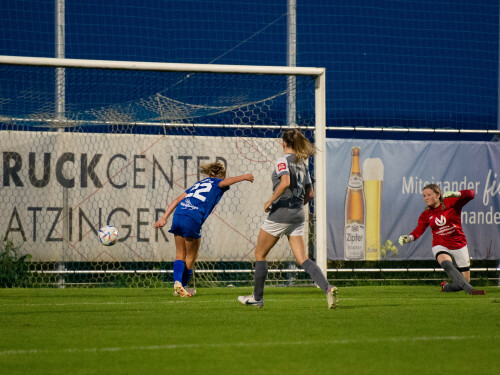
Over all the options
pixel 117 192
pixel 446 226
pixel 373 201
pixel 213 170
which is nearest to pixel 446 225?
pixel 446 226

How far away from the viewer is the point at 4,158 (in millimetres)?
11227

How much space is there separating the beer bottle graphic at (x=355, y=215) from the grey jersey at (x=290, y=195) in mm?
4195

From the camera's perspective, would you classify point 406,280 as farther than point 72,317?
Yes

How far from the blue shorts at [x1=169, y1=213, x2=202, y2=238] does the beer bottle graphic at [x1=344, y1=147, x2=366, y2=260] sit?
3295mm

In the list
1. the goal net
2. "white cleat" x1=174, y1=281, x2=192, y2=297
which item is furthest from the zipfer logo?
"white cleat" x1=174, y1=281, x2=192, y2=297

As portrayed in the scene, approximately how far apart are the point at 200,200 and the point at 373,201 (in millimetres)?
3647

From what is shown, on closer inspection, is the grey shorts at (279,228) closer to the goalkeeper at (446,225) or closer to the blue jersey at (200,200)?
the blue jersey at (200,200)

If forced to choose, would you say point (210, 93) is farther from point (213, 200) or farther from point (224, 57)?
point (213, 200)

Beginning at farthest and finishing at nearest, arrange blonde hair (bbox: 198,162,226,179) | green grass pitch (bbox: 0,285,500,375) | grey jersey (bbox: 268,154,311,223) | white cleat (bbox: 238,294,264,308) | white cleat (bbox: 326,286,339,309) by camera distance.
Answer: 1. blonde hair (bbox: 198,162,226,179)
2. white cleat (bbox: 238,294,264,308)
3. grey jersey (bbox: 268,154,311,223)
4. white cleat (bbox: 326,286,339,309)
5. green grass pitch (bbox: 0,285,500,375)

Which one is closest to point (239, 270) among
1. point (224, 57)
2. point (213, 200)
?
point (213, 200)

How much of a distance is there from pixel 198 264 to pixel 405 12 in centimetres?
567

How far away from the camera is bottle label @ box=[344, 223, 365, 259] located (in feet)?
38.0

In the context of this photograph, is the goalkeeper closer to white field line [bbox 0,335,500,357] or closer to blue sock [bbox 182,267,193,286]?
blue sock [bbox 182,267,193,286]

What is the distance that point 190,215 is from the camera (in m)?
8.98
